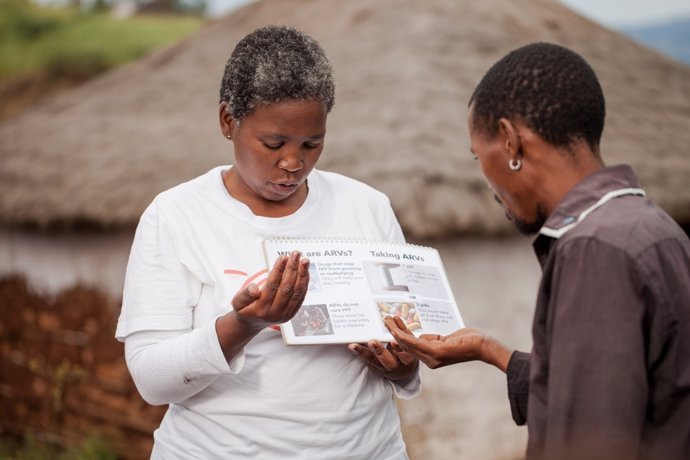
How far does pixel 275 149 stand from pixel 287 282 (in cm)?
45

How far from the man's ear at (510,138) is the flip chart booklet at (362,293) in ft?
1.89

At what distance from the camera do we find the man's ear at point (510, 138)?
1801mm

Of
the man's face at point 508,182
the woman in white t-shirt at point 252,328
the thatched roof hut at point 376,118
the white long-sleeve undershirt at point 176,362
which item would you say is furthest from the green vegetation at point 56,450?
the man's face at point 508,182

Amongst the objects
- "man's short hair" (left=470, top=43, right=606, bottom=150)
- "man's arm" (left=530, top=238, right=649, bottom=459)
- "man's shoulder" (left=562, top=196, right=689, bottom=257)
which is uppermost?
"man's short hair" (left=470, top=43, right=606, bottom=150)

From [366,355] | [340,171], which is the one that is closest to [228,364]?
[366,355]

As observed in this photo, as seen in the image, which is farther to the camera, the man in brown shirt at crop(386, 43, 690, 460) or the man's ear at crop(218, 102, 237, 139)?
the man's ear at crop(218, 102, 237, 139)

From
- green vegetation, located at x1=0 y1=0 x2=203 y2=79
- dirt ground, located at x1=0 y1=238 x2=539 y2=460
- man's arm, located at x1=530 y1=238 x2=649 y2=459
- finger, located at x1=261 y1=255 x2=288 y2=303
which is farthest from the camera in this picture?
green vegetation, located at x1=0 y1=0 x2=203 y2=79

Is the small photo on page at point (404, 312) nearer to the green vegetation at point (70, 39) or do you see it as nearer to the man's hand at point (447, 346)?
the man's hand at point (447, 346)

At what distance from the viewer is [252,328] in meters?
1.99

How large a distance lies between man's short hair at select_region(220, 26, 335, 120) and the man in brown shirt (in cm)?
55

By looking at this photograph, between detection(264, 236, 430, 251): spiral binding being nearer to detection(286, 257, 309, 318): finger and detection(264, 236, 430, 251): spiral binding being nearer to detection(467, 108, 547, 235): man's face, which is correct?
detection(286, 257, 309, 318): finger

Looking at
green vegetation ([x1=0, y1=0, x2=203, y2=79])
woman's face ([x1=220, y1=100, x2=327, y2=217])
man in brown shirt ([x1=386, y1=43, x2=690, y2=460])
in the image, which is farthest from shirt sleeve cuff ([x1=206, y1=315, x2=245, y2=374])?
green vegetation ([x1=0, y1=0, x2=203, y2=79])

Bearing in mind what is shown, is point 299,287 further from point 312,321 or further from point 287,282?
point 312,321

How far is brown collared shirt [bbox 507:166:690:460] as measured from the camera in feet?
5.11
